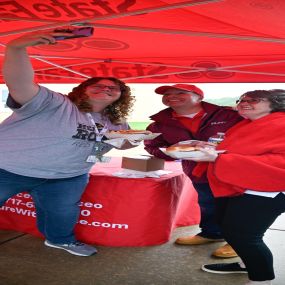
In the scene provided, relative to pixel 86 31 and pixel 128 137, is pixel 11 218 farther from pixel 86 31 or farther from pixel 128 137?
pixel 86 31

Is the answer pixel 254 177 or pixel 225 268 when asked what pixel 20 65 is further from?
pixel 225 268

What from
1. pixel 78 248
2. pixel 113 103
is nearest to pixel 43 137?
pixel 113 103

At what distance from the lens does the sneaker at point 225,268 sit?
2893 millimetres

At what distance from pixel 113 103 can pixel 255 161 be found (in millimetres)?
1461

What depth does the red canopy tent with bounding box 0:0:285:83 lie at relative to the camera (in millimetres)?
2332

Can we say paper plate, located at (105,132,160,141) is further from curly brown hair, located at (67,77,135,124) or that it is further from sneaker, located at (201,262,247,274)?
sneaker, located at (201,262,247,274)

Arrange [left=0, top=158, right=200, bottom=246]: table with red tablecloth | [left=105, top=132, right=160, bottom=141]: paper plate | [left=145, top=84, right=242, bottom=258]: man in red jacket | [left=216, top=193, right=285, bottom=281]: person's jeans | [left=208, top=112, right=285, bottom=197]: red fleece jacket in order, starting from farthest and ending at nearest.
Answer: [left=0, top=158, right=200, bottom=246]: table with red tablecloth < [left=145, top=84, right=242, bottom=258]: man in red jacket < [left=105, top=132, right=160, bottom=141]: paper plate < [left=216, top=193, right=285, bottom=281]: person's jeans < [left=208, top=112, right=285, bottom=197]: red fleece jacket

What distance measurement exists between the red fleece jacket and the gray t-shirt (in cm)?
110

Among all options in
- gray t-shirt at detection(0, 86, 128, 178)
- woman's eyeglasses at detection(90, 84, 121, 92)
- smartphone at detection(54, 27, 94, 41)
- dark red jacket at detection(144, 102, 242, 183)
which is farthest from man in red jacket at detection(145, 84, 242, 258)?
smartphone at detection(54, 27, 94, 41)

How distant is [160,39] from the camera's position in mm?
3229

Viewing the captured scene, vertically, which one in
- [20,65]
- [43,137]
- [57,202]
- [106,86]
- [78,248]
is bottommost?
[78,248]

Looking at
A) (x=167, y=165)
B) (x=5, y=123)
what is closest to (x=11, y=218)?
(x=5, y=123)

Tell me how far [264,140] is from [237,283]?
1.12 m

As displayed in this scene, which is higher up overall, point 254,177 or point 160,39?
point 160,39
